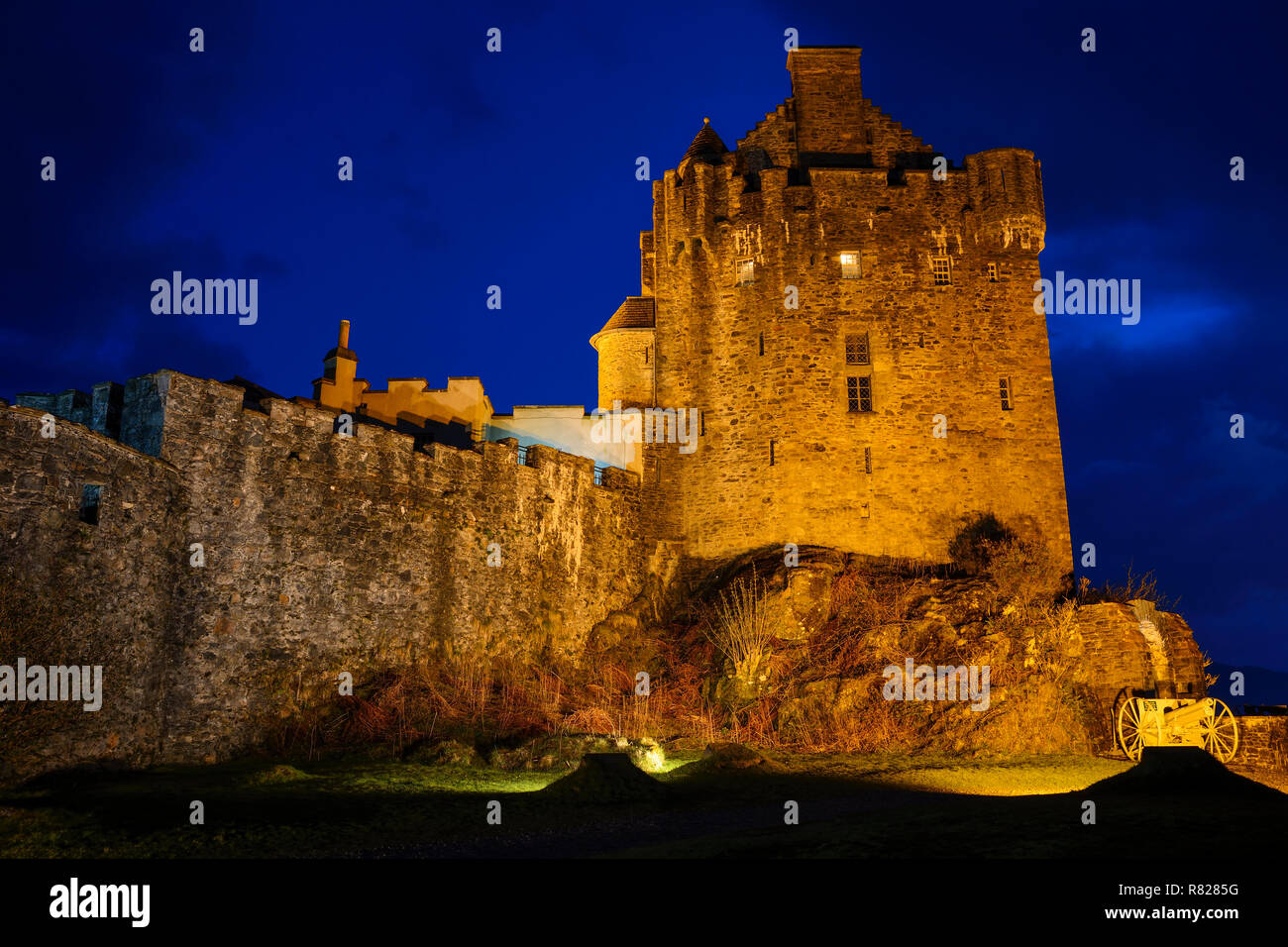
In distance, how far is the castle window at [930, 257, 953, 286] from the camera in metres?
27.9

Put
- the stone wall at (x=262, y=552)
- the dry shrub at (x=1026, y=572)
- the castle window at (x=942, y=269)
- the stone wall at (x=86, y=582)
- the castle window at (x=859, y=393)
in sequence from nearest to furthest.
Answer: the stone wall at (x=86, y=582)
the stone wall at (x=262, y=552)
the dry shrub at (x=1026, y=572)
the castle window at (x=859, y=393)
the castle window at (x=942, y=269)

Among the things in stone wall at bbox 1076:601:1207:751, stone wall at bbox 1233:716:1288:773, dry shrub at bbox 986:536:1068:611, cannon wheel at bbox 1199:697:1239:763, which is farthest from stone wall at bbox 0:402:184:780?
stone wall at bbox 1233:716:1288:773

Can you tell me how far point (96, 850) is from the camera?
31.3 ft

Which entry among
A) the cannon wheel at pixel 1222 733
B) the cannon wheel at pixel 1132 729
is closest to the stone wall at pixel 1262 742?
the cannon wheel at pixel 1222 733

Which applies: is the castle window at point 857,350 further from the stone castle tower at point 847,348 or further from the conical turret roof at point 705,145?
the conical turret roof at point 705,145

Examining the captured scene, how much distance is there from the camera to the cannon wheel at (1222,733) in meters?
19.3

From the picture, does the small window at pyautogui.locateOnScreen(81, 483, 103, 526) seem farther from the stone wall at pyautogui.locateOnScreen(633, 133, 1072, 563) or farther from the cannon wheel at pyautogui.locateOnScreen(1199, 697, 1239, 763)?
the cannon wheel at pyautogui.locateOnScreen(1199, 697, 1239, 763)

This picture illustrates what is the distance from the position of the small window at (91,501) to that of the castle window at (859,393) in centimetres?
1956

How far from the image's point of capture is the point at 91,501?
1438 centimetres

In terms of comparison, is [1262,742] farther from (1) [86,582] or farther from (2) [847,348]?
(1) [86,582]

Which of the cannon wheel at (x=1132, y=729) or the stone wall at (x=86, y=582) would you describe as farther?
the cannon wheel at (x=1132, y=729)

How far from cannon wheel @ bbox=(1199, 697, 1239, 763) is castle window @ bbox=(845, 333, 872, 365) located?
12.8m

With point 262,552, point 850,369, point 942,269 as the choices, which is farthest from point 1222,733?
point 262,552

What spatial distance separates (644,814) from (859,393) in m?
17.4
